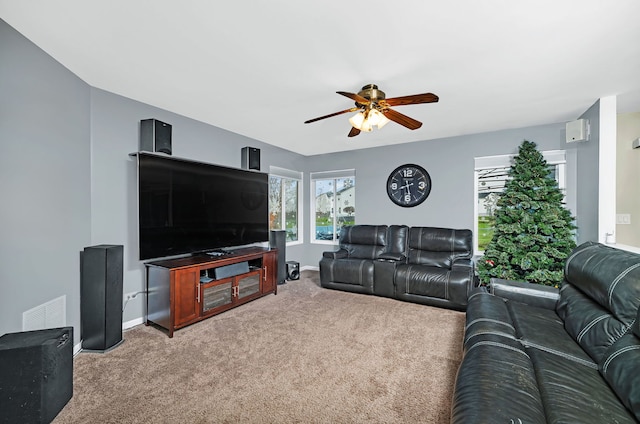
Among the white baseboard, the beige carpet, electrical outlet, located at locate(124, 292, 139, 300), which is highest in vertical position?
electrical outlet, located at locate(124, 292, 139, 300)

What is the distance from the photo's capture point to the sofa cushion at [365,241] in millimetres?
4469

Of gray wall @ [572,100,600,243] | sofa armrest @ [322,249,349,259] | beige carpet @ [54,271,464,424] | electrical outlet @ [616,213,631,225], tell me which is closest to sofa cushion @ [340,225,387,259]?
sofa armrest @ [322,249,349,259]

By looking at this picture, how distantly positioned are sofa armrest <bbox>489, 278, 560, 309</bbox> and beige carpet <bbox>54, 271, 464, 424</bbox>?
63cm

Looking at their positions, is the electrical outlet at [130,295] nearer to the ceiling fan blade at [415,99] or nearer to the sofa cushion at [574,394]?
the ceiling fan blade at [415,99]

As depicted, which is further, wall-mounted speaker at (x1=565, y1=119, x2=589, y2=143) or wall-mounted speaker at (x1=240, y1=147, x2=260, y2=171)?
wall-mounted speaker at (x1=240, y1=147, x2=260, y2=171)

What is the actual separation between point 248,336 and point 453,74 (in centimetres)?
306

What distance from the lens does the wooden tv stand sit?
2654 millimetres

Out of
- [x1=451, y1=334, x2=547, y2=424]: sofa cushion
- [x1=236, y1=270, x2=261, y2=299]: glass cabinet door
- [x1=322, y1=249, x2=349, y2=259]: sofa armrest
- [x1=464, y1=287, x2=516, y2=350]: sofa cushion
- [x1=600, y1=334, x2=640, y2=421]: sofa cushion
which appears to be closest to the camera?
[x1=451, y1=334, x2=547, y2=424]: sofa cushion

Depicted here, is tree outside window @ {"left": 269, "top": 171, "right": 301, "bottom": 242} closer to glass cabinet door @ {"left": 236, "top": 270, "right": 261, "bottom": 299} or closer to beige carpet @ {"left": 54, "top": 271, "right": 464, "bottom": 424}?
glass cabinet door @ {"left": 236, "top": 270, "right": 261, "bottom": 299}

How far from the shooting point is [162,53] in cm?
202

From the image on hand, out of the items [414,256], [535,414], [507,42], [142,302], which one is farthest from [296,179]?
[535,414]

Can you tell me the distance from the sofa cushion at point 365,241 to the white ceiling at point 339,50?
2.09 metres

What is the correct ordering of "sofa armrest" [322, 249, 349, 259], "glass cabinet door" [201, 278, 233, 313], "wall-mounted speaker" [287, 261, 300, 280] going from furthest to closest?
1. "wall-mounted speaker" [287, 261, 300, 280]
2. "sofa armrest" [322, 249, 349, 259]
3. "glass cabinet door" [201, 278, 233, 313]

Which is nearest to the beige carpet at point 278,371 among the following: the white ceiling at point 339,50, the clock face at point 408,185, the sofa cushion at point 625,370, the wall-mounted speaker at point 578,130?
the sofa cushion at point 625,370
